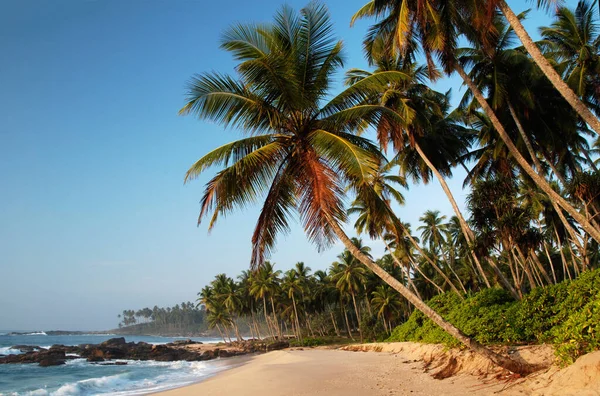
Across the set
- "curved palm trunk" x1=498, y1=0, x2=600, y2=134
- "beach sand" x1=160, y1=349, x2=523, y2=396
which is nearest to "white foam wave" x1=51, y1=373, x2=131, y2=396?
"beach sand" x1=160, y1=349, x2=523, y2=396

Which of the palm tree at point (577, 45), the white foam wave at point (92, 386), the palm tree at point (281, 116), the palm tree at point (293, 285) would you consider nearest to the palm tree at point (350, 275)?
the palm tree at point (293, 285)

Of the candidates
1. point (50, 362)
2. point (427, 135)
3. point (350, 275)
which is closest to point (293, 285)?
point (350, 275)

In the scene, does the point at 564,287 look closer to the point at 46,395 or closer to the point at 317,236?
the point at 317,236

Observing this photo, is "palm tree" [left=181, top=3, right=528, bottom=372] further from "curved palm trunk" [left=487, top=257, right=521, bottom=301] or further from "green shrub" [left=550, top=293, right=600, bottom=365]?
"curved palm trunk" [left=487, top=257, right=521, bottom=301]

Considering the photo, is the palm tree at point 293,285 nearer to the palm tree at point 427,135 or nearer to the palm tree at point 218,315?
the palm tree at point 218,315

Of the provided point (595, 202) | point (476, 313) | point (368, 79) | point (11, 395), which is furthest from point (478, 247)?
point (11, 395)

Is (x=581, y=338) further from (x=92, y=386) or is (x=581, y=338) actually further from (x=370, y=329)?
(x=370, y=329)

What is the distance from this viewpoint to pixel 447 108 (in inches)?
848

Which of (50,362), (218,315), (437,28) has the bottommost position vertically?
(50,362)

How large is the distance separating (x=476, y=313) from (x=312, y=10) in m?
11.3

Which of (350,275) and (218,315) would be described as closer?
(350,275)

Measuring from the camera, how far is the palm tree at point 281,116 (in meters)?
8.33

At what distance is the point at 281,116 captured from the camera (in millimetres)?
8914

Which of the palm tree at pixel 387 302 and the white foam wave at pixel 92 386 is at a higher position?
the palm tree at pixel 387 302
